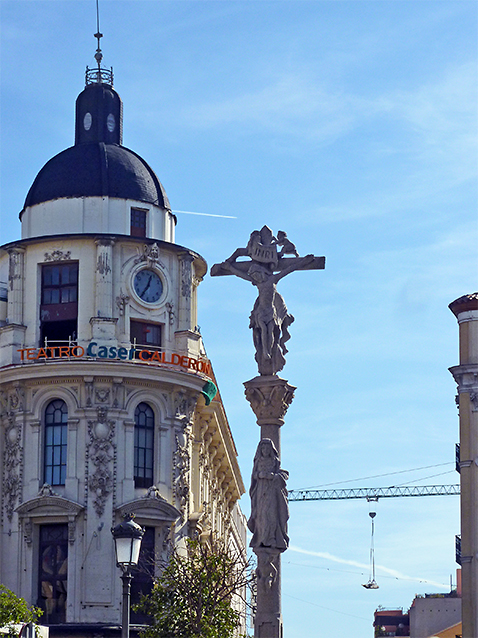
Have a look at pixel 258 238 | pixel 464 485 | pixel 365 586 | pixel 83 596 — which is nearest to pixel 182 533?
pixel 83 596

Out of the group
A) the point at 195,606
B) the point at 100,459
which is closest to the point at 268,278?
the point at 195,606

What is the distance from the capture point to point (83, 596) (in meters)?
65.3

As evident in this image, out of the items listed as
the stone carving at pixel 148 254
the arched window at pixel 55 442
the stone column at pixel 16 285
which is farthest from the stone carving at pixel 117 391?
the stone carving at pixel 148 254

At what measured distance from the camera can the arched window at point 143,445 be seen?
222 feet

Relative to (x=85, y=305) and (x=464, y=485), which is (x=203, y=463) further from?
(x=464, y=485)

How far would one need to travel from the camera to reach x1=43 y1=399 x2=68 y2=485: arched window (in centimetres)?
6706

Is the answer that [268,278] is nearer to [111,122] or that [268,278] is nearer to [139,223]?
[139,223]

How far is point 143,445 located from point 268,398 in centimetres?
4272

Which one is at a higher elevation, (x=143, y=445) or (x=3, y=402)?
(x=3, y=402)

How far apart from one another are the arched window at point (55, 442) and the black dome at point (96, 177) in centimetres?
A: 1097

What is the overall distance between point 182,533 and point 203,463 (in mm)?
7495

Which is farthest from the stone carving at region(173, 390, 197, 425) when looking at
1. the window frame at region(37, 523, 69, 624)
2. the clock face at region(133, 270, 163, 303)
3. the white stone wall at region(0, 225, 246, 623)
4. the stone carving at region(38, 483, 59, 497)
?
the window frame at region(37, 523, 69, 624)

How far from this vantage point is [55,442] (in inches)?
2655

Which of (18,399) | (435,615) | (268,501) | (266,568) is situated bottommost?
(266,568)
